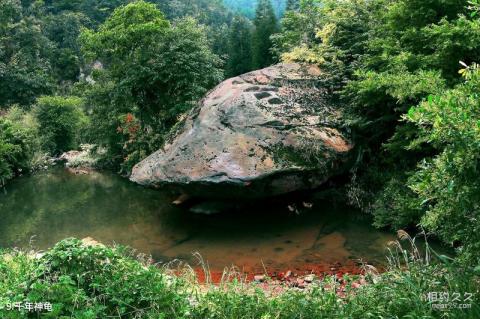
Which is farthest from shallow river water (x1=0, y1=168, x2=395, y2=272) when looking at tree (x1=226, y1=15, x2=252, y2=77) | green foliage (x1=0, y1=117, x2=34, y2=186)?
tree (x1=226, y1=15, x2=252, y2=77)

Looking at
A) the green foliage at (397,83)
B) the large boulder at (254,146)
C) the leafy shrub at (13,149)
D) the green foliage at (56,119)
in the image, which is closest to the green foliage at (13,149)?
the leafy shrub at (13,149)

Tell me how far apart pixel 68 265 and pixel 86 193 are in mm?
12353

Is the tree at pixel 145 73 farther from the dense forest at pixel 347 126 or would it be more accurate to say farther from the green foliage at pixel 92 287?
the green foliage at pixel 92 287

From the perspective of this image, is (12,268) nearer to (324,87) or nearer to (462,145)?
(462,145)

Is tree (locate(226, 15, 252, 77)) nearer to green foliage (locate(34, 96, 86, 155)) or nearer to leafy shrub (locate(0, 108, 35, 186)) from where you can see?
green foliage (locate(34, 96, 86, 155))

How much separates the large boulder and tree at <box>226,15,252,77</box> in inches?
988

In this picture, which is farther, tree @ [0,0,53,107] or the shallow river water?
tree @ [0,0,53,107]

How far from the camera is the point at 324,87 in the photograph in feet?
38.7

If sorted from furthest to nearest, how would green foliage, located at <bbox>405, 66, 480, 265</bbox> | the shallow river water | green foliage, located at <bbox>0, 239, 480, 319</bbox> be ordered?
the shallow river water, green foliage, located at <bbox>0, 239, 480, 319</bbox>, green foliage, located at <bbox>405, 66, 480, 265</bbox>

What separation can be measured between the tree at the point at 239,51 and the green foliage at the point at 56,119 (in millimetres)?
14511

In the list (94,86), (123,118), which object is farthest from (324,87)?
(94,86)

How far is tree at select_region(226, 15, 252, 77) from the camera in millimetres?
35875

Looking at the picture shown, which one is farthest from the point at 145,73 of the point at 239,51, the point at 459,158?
the point at 239,51

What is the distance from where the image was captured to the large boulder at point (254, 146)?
9375mm
